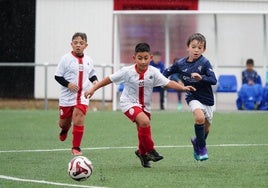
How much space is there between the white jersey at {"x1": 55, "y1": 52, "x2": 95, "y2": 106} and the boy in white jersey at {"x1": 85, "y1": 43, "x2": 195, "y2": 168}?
5.74ft

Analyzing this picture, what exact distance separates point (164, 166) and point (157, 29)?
15.8 meters

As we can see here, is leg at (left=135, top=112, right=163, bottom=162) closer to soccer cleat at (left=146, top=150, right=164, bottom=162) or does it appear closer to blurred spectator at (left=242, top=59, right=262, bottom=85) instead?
soccer cleat at (left=146, top=150, right=164, bottom=162)

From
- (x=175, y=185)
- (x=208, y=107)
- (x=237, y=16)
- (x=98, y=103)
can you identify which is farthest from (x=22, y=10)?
(x=175, y=185)

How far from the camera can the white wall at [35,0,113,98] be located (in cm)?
3078

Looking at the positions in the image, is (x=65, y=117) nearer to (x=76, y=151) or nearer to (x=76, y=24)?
(x=76, y=151)

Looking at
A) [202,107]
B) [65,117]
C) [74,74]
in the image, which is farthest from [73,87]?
[202,107]

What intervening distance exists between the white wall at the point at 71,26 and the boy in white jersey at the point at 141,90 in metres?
17.8

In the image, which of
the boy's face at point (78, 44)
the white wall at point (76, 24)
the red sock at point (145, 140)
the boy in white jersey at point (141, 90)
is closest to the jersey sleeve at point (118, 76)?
the boy in white jersey at point (141, 90)

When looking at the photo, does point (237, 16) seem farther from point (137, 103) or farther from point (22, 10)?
point (137, 103)

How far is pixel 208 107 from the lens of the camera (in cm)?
1291

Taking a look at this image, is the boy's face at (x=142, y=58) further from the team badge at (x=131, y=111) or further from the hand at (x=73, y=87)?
the hand at (x=73, y=87)

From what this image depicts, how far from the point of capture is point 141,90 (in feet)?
42.1

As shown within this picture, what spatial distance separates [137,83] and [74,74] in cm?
201

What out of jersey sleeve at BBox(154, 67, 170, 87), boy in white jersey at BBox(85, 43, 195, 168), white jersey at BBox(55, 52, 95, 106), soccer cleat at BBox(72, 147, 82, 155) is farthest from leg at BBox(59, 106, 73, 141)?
jersey sleeve at BBox(154, 67, 170, 87)
